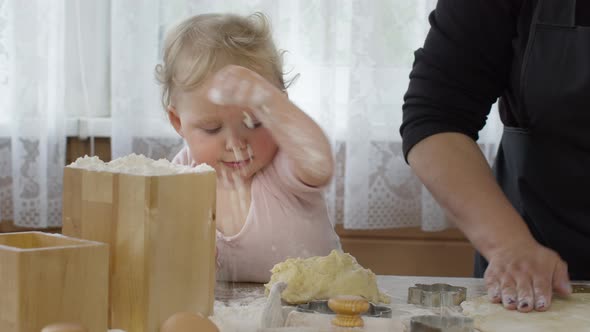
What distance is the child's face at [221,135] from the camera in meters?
1.23

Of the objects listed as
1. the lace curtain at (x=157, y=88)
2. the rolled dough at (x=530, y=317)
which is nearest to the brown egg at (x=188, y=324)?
the rolled dough at (x=530, y=317)

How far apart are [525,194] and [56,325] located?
1010 mm

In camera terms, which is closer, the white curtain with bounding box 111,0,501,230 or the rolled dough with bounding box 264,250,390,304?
the rolled dough with bounding box 264,250,390,304

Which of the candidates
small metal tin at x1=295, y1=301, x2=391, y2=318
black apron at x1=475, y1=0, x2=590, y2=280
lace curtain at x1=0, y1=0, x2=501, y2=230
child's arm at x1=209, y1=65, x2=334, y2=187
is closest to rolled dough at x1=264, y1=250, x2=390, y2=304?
small metal tin at x1=295, y1=301, x2=391, y2=318

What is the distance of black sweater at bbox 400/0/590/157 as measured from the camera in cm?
139

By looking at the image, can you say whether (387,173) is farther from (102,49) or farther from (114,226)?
(114,226)

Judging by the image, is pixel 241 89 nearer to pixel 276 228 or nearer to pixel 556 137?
pixel 276 228

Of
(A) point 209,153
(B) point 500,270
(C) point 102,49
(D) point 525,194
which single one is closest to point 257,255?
(A) point 209,153

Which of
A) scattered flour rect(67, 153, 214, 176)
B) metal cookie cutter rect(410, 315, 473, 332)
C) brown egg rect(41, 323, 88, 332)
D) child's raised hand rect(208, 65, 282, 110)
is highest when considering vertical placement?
child's raised hand rect(208, 65, 282, 110)

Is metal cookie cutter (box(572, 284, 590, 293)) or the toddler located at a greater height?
the toddler

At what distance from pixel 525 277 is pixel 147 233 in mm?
561

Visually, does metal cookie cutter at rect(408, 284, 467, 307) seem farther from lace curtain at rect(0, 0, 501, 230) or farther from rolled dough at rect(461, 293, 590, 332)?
lace curtain at rect(0, 0, 501, 230)

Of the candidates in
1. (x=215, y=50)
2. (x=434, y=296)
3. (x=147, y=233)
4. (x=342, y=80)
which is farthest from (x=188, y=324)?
(x=342, y=80)

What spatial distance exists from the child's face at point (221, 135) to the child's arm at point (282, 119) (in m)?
0.03
